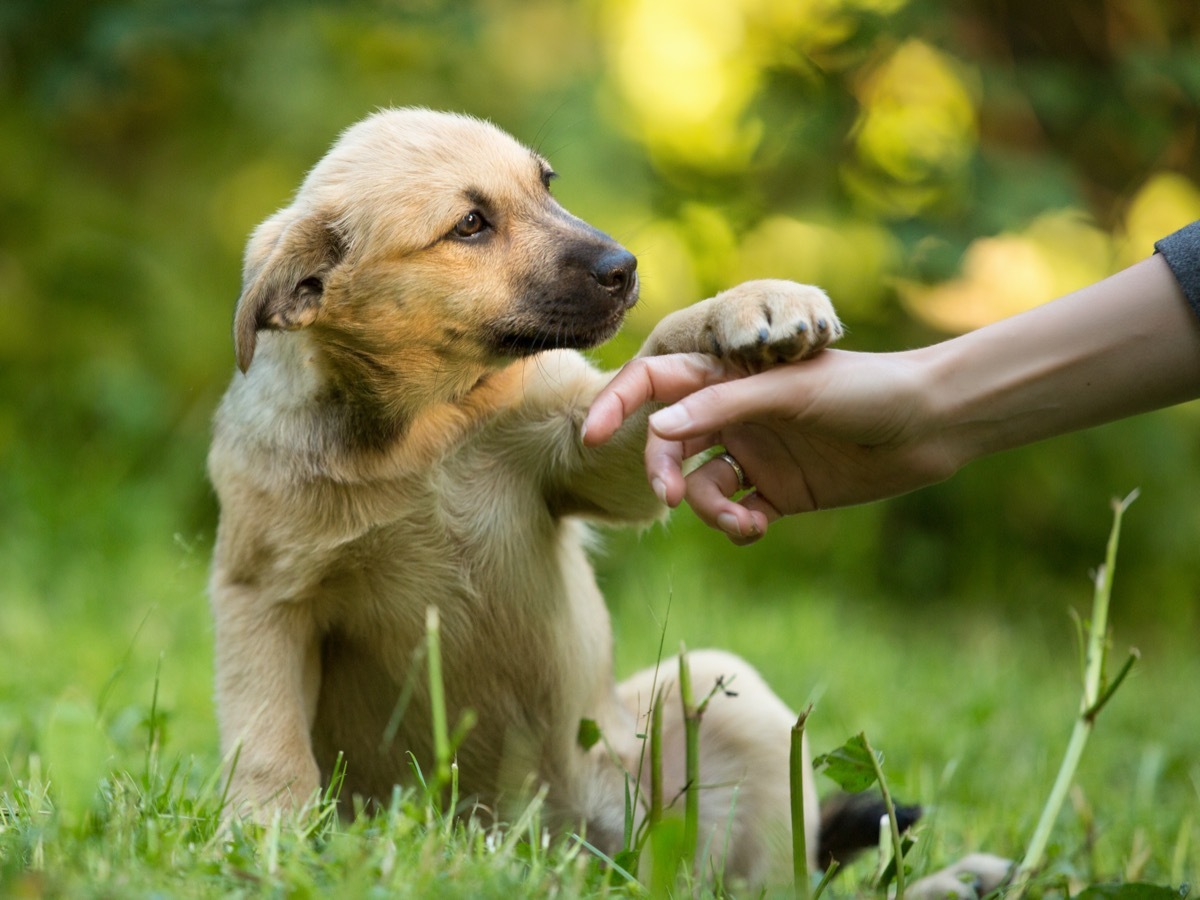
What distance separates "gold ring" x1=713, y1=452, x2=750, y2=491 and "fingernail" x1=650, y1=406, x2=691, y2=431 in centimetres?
41

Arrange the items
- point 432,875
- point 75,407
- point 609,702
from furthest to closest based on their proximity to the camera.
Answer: point 75,407, point 609,702, point 432,875

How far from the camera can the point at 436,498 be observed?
10.5 feet

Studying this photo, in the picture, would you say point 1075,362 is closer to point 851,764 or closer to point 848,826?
point 851,764

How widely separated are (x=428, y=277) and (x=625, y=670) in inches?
99.1

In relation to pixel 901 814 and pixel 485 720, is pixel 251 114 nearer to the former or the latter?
pixel 485 720

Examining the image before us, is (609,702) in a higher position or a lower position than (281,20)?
lower

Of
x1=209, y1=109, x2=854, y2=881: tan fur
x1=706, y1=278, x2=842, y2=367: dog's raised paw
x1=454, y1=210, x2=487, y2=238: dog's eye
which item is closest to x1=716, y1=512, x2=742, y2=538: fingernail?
x1=706, y1=278, x2=842, y2=367: dog's raised paw

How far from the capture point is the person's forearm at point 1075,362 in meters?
2.73

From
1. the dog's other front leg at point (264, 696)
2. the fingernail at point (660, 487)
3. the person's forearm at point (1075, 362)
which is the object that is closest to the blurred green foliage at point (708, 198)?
the dog's other front leg at point (264, 696)

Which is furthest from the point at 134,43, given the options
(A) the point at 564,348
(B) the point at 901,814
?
(B) the point at 901,814

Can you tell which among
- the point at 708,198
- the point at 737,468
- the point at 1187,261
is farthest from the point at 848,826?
the point at 708,198

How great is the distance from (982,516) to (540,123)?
3.24 metres

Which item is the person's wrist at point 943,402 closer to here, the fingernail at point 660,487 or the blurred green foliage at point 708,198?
the fingernail at point 660,487

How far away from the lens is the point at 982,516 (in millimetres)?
7062
